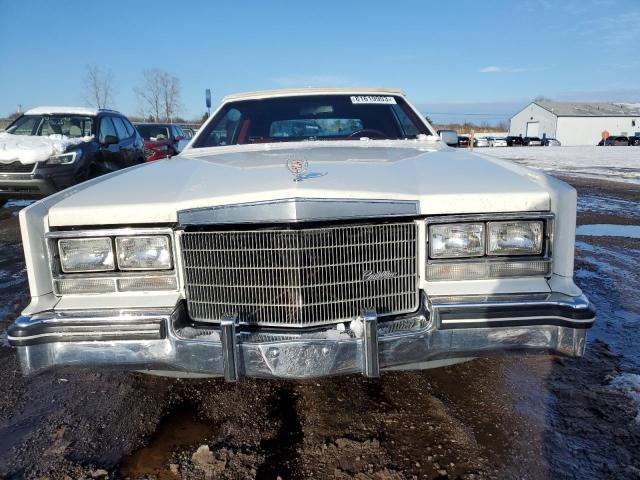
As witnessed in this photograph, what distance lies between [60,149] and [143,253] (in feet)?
21.9

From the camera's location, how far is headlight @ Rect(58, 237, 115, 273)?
2020 mm

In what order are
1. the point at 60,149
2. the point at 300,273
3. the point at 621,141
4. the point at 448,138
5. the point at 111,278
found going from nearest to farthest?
the point at 300,273 → the point at 111,278 → the point at 448,138 → the point at 60,149 → the point at 621,141

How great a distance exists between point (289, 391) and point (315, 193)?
1246mm

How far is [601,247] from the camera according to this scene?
202 inches

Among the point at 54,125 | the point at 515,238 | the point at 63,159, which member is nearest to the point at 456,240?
the point at 515,238

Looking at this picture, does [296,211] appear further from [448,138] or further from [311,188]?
[448,138]

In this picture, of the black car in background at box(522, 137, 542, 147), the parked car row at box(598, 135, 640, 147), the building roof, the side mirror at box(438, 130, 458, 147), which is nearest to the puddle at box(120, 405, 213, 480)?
the side mirror at box(438, 130, 458, 147)

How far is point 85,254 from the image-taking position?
2.03 meters

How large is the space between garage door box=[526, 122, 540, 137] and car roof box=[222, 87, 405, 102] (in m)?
74.2

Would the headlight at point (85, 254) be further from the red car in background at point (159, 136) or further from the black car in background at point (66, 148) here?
the red car in background at point (159, 136)

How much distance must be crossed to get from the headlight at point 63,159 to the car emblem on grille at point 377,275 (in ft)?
23.3

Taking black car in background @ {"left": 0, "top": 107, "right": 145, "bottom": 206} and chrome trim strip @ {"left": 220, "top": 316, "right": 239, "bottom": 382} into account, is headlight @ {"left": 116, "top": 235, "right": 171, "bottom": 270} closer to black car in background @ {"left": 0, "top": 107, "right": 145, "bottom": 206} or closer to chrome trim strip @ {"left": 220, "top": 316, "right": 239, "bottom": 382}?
chrome trim strip @ {"left": 220, "top": 316, "right": 239, "bottom": 382}

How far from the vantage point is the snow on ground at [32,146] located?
723 centimetres

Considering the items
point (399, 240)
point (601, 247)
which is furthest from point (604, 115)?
point (399, 240)
